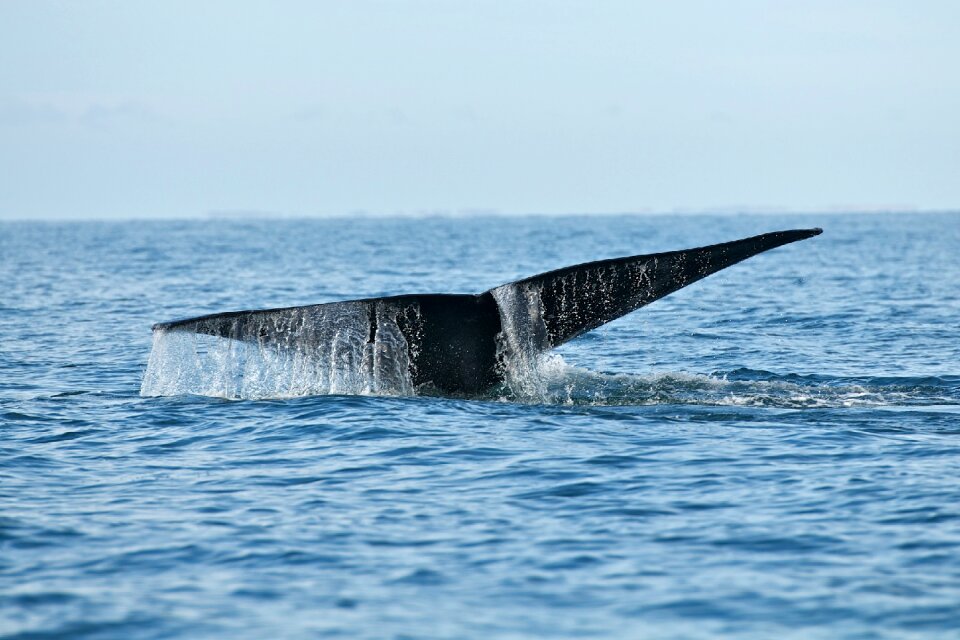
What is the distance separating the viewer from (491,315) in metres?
11.2

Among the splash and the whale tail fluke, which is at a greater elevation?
the whale tail fluke

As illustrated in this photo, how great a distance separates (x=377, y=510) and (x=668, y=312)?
60.2 feet

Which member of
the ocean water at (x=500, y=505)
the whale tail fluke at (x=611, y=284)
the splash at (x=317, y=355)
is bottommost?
the ocean water at (x=500, y=505)

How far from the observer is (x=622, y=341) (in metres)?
21.0

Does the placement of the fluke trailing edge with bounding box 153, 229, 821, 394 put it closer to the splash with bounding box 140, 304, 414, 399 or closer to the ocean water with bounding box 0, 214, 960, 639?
the splash with bounding box 140, 304, 414, 399

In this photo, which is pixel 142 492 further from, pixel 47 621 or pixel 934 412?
pixel 934 412

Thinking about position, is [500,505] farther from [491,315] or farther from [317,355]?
[317,355]

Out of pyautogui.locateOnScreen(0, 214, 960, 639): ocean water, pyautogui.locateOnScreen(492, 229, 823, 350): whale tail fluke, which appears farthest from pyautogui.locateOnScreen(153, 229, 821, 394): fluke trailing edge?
pyautogui.locateOnScreen(0, 214, 960, 639): ocean water

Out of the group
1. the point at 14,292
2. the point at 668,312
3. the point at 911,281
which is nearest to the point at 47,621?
the point at 668,312

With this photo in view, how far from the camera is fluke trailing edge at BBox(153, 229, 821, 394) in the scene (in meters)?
10.7

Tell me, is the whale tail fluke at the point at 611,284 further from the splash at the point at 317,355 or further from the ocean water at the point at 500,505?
the splash at the point at 317,355

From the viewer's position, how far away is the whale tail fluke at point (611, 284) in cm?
1058

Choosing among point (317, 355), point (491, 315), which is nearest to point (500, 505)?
point (491, 315)

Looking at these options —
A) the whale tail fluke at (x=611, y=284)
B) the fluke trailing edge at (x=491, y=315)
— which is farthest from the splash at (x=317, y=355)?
the whale tail fluke at (x=611, y=284)
